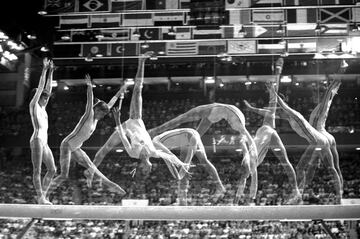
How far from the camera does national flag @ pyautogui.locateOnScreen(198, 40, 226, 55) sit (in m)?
14.2

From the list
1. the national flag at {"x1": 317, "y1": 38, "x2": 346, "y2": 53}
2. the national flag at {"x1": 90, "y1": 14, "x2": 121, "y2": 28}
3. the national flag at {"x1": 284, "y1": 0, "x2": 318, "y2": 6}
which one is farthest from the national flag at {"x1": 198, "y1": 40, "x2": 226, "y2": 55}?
the national flag at {"x1": 317, "y1": 38, "x2": 346, "y2": 53}

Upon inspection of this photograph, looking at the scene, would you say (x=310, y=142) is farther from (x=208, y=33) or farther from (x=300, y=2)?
(x=208, y=33)

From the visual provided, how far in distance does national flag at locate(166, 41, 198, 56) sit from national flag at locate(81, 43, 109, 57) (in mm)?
1582

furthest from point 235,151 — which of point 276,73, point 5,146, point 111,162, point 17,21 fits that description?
point 17,21

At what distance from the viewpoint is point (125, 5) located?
13719 millimetres

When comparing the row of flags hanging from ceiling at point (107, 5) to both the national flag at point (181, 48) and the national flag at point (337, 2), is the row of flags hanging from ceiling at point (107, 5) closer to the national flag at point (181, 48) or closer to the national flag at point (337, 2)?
the national flag at point (181, 48)

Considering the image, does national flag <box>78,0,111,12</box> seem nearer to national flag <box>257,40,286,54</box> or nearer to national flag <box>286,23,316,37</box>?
national flag <box>257,40,286,54</box>

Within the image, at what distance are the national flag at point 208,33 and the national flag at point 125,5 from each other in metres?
1.54

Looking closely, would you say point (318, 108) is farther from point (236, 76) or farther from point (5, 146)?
point (5, 146)

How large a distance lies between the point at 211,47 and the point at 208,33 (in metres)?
0.35

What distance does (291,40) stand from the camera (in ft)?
46.3

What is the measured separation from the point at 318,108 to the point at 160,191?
464cm

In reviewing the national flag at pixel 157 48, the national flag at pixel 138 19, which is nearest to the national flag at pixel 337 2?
the national flag at pixel 157 48

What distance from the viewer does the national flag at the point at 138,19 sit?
13.9 m
